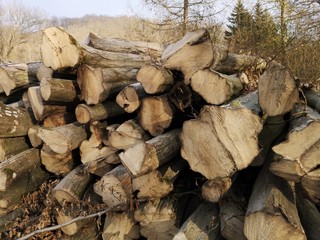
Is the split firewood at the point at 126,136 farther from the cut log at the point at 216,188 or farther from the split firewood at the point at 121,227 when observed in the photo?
the cut log at the point at 216,188

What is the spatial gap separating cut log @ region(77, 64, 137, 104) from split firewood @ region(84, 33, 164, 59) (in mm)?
932

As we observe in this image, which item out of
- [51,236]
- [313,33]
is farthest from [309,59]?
[51,236]

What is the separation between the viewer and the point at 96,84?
3.03 m

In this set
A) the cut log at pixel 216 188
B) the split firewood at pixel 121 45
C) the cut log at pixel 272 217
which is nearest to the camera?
the cut log at pixel 272 217

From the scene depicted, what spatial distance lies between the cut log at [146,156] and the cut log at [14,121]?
5.18ft

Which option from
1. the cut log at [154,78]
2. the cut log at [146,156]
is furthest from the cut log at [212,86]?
the cut log at [146,156]

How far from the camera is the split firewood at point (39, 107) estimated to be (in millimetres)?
3316

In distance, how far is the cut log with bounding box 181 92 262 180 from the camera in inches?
83.7

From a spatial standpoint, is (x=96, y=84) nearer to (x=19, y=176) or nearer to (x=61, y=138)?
(x=61, y=138)

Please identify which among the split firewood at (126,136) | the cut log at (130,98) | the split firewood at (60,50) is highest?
the split firewood at (60,50)

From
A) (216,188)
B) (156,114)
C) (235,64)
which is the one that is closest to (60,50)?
(156,114)

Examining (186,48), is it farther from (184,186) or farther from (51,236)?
(51,236)

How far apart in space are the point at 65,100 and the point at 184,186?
1.41 meters

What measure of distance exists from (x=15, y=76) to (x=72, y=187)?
4.83ft
